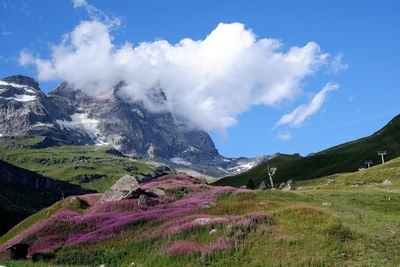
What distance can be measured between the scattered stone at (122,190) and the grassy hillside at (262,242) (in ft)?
37.0

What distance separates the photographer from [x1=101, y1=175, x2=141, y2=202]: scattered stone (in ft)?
188

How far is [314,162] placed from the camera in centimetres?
19125

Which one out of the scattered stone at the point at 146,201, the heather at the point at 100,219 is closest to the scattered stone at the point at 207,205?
the heather at the point at 100,219

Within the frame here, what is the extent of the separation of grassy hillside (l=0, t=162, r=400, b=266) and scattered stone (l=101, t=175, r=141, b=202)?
444 inches

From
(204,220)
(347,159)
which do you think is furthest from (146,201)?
(347,159)

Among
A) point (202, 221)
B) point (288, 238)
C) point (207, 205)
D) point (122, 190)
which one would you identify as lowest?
point (288, 238)

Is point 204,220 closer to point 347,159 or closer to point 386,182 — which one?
point 386,182

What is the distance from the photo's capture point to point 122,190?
197ft

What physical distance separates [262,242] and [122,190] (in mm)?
28649

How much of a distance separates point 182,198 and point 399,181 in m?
41.0

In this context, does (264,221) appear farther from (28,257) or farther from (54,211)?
(54,211)

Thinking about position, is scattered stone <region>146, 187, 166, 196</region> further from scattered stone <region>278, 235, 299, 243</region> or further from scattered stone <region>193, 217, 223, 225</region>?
scattered stone <region>278, 235, 299, 243</region>

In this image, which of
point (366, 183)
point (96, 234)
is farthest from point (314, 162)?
point (96, 234)

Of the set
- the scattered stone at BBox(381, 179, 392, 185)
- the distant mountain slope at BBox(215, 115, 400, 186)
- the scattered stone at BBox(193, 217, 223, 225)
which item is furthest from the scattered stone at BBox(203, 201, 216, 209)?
the distant mountain slope at BBox(215, 115, 400, 186)
